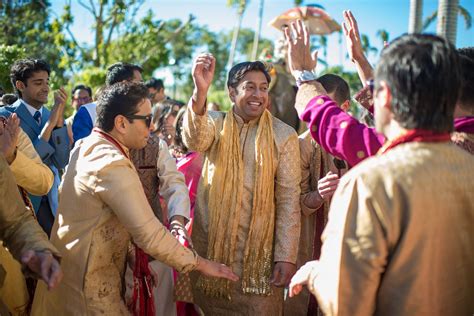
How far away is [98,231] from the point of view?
2658 millimetres

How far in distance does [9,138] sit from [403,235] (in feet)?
7.56

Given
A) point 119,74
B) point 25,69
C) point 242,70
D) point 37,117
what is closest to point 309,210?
point 242,70

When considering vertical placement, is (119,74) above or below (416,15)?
below

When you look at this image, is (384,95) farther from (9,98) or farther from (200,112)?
(9,98)

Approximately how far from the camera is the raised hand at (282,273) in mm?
3385

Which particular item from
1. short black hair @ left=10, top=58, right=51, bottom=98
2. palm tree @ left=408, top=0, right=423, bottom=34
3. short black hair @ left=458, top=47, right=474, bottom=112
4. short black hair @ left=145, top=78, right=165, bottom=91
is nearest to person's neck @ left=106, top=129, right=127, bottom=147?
short black hair @ left=458, top=47, right=474, bottom=112

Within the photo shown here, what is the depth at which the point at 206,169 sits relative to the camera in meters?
3.70

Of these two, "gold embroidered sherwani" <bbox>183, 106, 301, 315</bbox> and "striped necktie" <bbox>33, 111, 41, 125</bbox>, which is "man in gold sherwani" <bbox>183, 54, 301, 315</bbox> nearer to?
"gold embroidered sherwani" <bbox>183, 106, 301, 315</bbox>

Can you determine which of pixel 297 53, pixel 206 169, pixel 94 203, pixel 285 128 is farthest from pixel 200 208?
pixel 297 53

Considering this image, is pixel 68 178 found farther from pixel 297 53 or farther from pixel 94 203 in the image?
pixel 297 53

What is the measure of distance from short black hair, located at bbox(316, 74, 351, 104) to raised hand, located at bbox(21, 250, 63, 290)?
2.52 metres

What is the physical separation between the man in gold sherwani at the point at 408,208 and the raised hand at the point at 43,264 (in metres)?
1.18

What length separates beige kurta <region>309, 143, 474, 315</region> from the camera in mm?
1723

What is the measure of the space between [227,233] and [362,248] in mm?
1816
